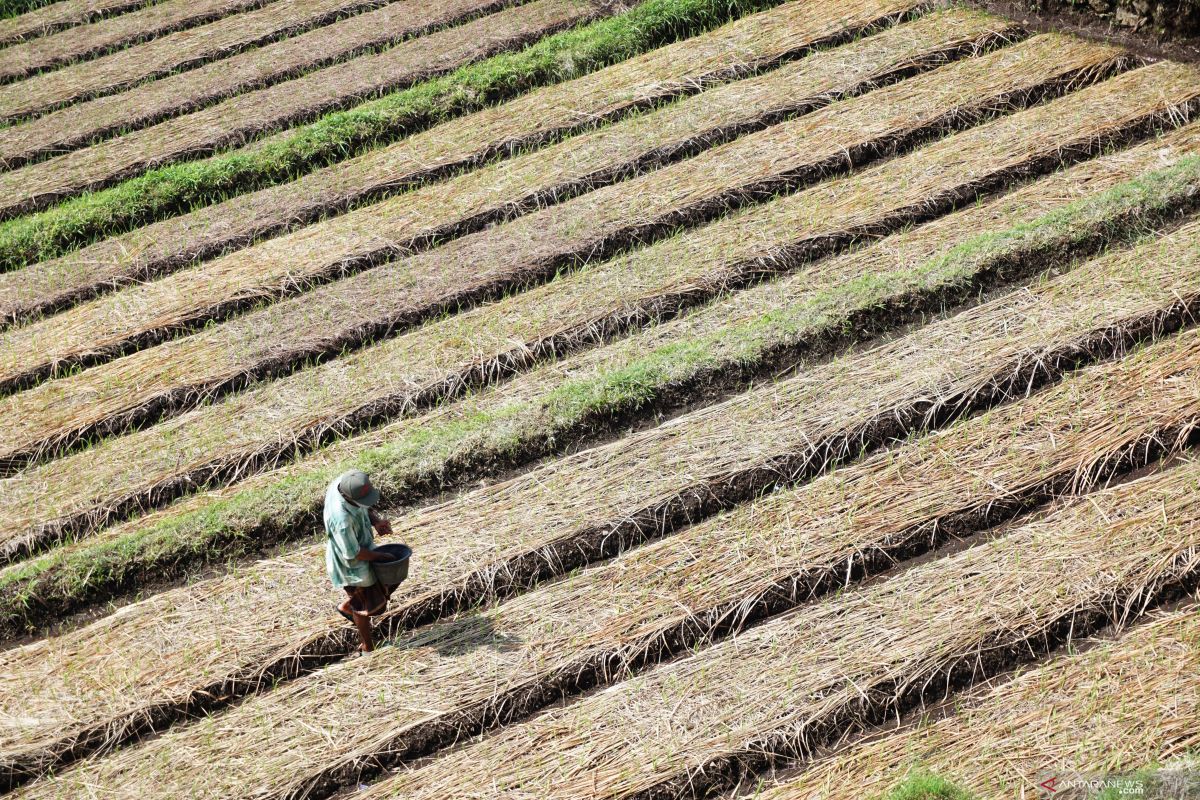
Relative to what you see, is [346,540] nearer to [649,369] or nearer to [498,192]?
[649,369]

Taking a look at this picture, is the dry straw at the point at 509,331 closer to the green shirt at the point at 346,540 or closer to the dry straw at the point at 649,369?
the dry straw at the point at 649,369

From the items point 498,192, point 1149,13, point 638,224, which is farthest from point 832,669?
point 1149,13

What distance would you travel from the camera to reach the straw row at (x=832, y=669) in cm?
461

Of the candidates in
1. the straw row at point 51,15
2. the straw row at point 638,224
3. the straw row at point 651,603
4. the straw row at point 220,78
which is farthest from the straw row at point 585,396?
the straw row at point 51,15

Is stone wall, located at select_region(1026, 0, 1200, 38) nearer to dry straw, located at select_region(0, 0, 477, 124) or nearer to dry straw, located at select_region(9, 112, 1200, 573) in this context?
dry straw, located at select_region(9, 112, 1200, 573)

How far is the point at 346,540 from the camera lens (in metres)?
5.03

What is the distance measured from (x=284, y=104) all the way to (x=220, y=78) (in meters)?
1.10

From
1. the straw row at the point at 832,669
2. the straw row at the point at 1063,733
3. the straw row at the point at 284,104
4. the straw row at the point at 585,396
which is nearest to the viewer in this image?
the straw row at the point at 1063,733

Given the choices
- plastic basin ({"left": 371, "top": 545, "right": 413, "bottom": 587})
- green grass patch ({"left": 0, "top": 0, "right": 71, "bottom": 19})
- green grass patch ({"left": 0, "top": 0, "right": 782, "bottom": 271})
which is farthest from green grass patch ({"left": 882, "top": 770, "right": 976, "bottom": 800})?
green grass patch ({"left": 0, "top": 0, "right": 71, "bottom": 19})

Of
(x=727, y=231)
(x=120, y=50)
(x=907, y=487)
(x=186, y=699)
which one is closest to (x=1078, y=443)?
(x=907, y=487)

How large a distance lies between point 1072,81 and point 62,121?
8363 millimetres

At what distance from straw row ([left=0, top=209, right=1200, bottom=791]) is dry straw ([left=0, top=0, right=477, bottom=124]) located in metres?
6.47

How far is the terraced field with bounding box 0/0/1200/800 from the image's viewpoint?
4766 mm

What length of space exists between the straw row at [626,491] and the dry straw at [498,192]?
8.67 ft
